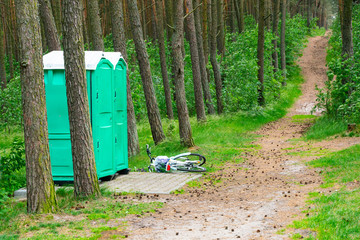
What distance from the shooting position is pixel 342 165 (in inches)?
383

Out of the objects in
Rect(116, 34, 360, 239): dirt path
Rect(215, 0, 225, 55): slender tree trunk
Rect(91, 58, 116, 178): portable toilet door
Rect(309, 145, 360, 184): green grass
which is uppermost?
Rect(215, 0, 225, 55): slender tree trunk

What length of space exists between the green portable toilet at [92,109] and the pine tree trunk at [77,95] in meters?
1.09

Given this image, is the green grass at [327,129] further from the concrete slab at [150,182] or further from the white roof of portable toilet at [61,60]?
the white roof of portable toilet at [61,60]

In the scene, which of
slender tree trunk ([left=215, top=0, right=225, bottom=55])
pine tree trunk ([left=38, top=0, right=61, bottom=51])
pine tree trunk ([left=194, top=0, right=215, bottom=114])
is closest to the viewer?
pine tree trunk ([left=38, top=0, right=61, bottom=51])

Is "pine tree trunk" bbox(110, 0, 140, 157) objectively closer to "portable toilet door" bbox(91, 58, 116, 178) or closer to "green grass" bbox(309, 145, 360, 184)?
"portable toilet door" bbox(91, 58, 116, 178)

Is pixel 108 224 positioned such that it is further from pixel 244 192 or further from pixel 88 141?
pixel 244 192

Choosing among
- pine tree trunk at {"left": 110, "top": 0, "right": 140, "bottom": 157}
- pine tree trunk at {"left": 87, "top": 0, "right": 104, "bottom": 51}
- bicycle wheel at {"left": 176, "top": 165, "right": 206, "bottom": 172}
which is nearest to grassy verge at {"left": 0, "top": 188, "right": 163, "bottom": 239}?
bicycle wheel at {"left": 176, "top": 165, "right": 206, "bottom": 172}

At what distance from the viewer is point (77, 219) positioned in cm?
677

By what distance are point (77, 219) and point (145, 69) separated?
27.0 feet

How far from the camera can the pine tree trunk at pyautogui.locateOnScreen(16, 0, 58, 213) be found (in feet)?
22.3

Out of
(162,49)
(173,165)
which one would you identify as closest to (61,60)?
(173,165)

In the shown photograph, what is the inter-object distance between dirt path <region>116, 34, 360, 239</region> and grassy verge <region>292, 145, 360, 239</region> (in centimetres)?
23

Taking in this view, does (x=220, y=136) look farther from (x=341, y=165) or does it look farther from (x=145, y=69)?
(x=341, y=165)

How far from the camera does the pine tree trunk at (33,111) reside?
6785 mm
